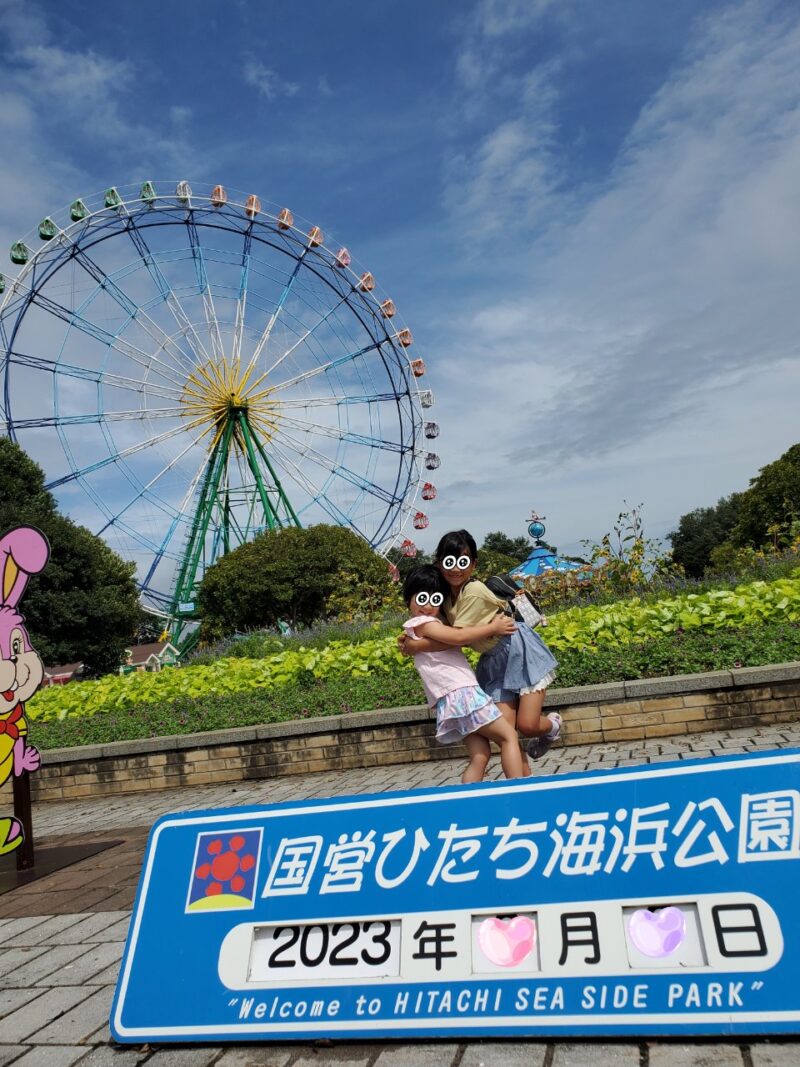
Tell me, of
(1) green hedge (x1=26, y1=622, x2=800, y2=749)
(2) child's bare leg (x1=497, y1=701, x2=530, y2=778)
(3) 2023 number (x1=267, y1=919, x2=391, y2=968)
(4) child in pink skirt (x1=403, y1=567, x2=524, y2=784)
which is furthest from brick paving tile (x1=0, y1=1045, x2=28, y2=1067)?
(1) green hedge (x1=26, y1=622, x2=800, y2=749)

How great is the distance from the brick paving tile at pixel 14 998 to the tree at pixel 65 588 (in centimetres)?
2428

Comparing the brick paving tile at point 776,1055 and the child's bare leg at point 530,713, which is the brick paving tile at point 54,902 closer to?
the child's bare leg at point 530,713

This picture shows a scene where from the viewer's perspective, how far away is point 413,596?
391 centimetres

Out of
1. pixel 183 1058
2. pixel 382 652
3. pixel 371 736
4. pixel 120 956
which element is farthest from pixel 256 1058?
pixel 382 652

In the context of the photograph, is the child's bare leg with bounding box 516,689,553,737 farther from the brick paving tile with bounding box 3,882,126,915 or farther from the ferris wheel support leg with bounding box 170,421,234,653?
the ferris wheel support leg with bounding box 170,421,234,653

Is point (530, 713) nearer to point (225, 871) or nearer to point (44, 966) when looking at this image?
point (225, 871)

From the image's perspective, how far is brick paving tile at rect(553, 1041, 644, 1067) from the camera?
81.1 inches

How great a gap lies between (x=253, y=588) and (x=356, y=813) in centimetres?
2351

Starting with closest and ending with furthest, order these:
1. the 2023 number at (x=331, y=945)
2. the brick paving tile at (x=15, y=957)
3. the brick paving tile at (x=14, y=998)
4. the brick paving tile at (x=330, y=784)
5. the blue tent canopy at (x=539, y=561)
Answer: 1. the 2023 number at (x=331, y=945)
2. the brick paving tile at (x=14, y=998)
3. the brick paving tile at (x=15, y=957)
4. the brick paving tile at (x=330, y=784)
5. the blue tent canopy at (x=539, y=561)

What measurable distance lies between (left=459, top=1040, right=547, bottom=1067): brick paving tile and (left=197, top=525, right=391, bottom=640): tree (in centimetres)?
2268

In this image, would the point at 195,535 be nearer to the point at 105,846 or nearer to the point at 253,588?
the point at 253,588

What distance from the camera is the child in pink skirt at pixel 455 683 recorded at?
148 inches

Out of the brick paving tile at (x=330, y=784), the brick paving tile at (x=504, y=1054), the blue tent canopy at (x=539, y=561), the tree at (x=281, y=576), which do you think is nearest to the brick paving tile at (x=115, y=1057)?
the brick paving tile at (x=504, y=1054)

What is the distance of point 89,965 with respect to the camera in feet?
11.2
